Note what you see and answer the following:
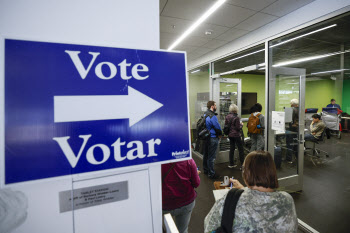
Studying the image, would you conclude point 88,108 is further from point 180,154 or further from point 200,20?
point 200,20

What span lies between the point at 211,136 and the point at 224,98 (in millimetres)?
1807

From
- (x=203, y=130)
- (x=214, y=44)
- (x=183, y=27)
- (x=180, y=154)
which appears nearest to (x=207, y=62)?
(x=214, y=44)

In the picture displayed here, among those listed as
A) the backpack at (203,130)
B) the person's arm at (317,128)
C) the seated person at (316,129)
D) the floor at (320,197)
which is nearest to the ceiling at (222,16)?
the backpack at (203,130)

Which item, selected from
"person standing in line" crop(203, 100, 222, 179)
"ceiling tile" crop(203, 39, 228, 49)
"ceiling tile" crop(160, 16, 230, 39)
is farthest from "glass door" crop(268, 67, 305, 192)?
"ceiling tile" crop(203, 39, 228, 49)

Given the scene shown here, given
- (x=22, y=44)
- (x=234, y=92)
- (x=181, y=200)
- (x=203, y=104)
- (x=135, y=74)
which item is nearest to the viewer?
(x=22, y=44)

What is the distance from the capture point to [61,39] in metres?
0.61

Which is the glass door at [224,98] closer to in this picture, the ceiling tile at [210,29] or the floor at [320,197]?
the floor at [320,197]

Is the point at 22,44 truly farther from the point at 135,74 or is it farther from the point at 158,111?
the point at 158,111

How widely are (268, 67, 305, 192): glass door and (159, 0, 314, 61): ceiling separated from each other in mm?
898

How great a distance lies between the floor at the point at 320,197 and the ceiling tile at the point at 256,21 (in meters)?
3.04

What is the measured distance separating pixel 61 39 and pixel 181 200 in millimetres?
1420

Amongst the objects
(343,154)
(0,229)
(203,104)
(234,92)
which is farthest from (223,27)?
(343,154)

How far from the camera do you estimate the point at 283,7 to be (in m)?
2.56

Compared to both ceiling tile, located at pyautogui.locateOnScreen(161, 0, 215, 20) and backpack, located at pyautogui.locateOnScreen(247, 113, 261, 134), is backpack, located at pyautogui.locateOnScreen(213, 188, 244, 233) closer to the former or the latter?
ceiling tile, located at pyautogui.locateOnScreen(161, 0, 215, 20)
